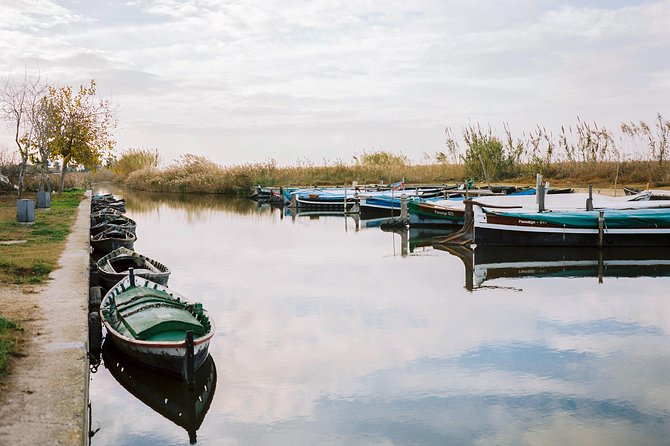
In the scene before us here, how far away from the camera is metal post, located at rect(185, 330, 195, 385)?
8.75 meters

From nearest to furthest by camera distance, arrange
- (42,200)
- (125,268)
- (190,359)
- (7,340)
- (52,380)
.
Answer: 1. (52,380)
2. (7,340)
3. (190,359)
4. (125,268)
5. (42,200)

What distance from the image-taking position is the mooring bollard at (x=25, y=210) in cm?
2190

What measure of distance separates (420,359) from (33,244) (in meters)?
11.0

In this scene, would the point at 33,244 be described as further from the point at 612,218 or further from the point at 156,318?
the point at 612,218

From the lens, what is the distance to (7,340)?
835cm

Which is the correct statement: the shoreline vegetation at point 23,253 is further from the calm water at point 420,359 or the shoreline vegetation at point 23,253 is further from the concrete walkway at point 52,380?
the calm water at point 420,359

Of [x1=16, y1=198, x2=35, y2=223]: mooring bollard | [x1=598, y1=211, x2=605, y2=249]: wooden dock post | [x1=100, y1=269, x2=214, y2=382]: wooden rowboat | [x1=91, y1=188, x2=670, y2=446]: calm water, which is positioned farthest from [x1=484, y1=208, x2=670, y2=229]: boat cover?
[x1=16, y1=198, x2=35, y2=223]: mooring bollard

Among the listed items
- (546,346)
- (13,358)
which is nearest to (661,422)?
(546,346)

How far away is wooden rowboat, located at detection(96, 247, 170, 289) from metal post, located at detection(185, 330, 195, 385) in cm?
458

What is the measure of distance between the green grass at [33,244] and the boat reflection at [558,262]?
8912 mm

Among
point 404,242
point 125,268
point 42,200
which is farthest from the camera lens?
point 42,200

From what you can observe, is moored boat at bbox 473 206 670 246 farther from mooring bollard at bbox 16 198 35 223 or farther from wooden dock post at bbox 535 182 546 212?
mooring bollard at bbox 16 198 35 223

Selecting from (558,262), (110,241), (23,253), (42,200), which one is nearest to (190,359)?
(23,253)

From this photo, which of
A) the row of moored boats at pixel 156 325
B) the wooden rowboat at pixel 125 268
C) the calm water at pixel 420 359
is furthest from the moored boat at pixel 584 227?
the row of moored boats at pixel 156 325
